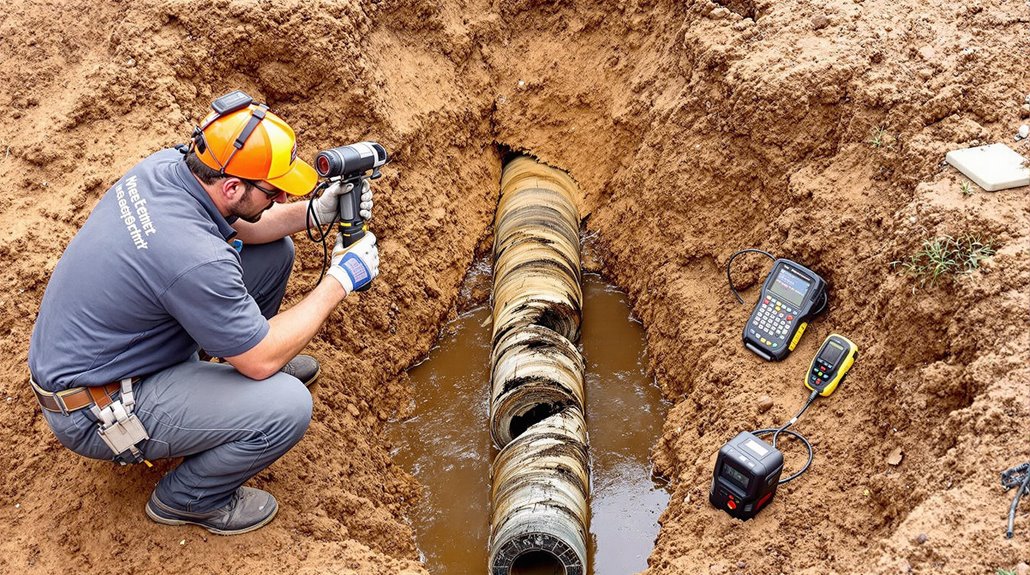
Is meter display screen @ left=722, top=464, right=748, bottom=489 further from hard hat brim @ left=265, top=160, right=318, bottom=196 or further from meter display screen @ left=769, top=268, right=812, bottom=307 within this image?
hard hat brim @ left=265, top=160, right=318, bottom=196

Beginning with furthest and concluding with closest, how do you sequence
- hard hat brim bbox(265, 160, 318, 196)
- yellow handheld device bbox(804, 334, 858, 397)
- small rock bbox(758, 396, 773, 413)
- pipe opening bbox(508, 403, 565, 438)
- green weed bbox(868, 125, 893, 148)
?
1. pipe opening bbox(508, 403, 565, 438)
2. green weed bbox(868, 125, 893, 148)
3. small rock bbox(758, 396, 773, 413)
4. yellow handheld device bbox(804, 334, 858, 397)
5. hard hat brim bbox(265, 160, 318, 196)

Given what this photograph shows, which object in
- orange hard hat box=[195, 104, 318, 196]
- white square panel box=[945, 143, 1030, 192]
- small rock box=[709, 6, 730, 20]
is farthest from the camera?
small rock box=[709, 6, 730, 20]

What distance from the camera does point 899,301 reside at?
3582mm

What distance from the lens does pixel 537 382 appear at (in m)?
4.39

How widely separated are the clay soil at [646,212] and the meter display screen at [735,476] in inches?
10.7

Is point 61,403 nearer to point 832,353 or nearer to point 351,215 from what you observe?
point 351,215

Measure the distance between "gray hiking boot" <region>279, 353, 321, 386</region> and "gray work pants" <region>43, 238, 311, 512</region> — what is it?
3.12ft

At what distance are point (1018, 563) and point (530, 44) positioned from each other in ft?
17.5

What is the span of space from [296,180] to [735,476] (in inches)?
93.3

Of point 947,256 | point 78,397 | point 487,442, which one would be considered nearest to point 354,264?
point 78,397

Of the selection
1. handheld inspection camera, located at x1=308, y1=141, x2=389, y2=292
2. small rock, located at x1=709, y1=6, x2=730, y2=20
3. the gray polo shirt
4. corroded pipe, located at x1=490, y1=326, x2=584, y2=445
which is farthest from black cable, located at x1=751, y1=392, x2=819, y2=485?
small rock, located at x1=709, y1=6, x2=730, y2=20

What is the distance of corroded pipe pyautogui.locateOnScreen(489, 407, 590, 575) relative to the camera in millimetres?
3652

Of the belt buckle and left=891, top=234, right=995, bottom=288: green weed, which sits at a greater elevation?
left=891, top=234, right=995, bottom=288: green weed

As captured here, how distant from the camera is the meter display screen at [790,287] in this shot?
13.6ft
